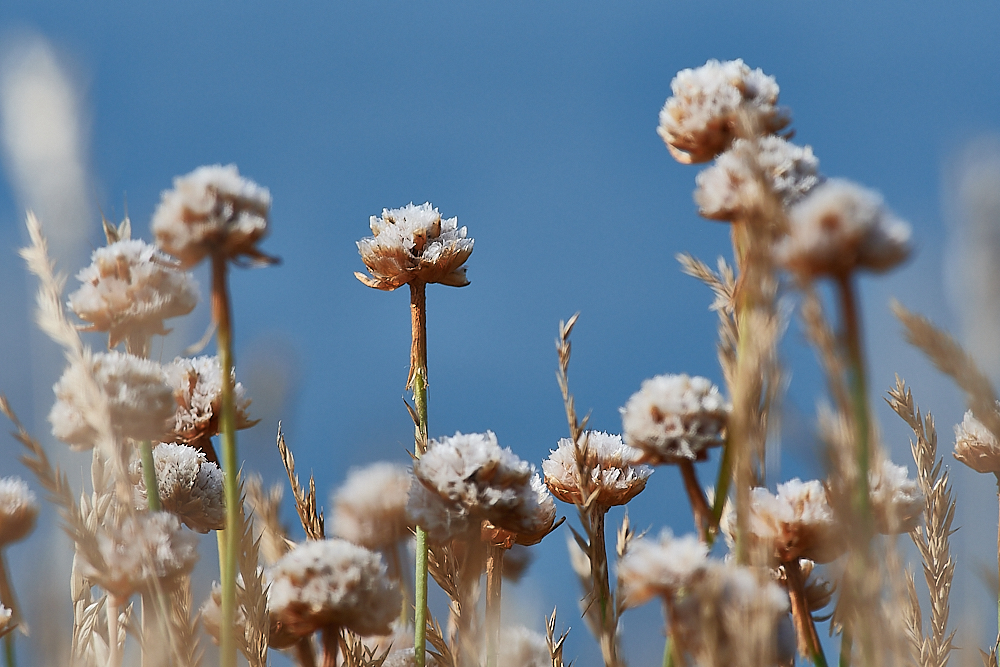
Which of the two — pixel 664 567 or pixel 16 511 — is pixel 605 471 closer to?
pixel 664 567

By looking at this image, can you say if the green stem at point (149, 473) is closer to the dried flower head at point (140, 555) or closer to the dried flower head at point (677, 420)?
the dried flower head at point (140, 555)

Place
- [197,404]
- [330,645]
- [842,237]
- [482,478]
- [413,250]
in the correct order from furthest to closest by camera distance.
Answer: [413,250]
[197,404]
[482,478]
[330,645]
[842,237]

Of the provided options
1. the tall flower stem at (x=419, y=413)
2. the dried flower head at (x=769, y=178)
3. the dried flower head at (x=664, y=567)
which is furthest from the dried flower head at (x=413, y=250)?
the dried flower head at (x=664, y=567)

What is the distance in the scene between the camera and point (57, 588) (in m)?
1.26

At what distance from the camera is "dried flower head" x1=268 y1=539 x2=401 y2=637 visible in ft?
4.44

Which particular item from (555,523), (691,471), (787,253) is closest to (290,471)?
(555,523)

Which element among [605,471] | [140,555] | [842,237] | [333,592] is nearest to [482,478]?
[333,592]

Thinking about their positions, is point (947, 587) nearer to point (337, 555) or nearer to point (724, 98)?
point (724, 98)

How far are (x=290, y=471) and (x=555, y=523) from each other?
21.8 inches

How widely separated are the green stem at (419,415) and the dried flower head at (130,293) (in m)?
0.52

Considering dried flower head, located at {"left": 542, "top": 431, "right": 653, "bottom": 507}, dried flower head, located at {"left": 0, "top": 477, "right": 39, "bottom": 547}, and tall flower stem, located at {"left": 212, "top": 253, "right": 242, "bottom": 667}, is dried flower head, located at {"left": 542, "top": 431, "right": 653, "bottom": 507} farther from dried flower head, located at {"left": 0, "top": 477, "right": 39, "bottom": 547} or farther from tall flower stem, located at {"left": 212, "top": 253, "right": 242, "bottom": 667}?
dried flower head, located at {"left": 0, "top": 477, "right": 39, "bottom": 547}

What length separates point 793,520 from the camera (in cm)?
143

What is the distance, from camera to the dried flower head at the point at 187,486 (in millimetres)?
1752

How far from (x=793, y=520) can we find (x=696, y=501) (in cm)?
25
